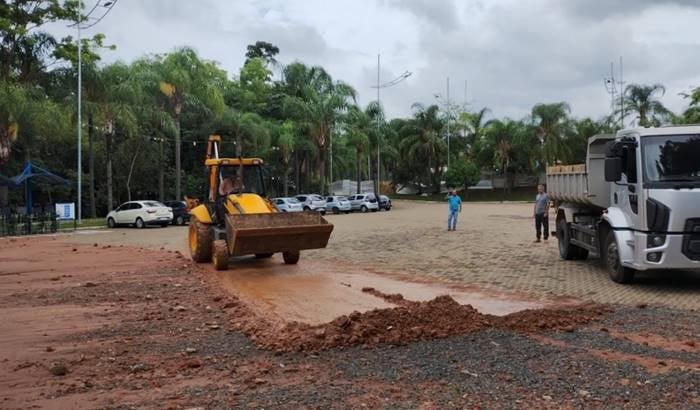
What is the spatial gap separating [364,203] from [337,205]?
9.31 feet

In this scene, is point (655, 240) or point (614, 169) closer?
point (655, 240)

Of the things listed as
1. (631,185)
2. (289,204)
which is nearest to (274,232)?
(631,185)

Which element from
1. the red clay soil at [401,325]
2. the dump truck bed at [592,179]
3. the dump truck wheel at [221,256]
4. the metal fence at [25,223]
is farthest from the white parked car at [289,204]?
the red clay soil at [401,325]

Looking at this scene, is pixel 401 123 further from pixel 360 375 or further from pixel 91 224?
pixel 360 375

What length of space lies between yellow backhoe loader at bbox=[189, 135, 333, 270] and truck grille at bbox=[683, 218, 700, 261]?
21.7 ft

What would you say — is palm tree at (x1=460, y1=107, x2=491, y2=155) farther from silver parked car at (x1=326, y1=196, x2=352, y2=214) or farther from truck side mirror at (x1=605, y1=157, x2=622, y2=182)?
truck side mirror at (x1=605, y1=157, x2=622, y2=182)

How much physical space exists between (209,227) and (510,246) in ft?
28.8

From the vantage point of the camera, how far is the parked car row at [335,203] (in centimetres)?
4544

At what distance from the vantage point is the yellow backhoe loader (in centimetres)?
1324

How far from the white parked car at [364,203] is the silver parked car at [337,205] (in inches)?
26.8

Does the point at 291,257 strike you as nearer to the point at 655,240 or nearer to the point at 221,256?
the point at 221,256

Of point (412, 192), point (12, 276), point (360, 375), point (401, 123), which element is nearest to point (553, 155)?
point (401, 123)

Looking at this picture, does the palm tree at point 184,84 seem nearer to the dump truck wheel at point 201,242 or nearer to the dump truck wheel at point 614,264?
the dump truck wheel at point 201,242

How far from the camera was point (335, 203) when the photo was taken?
50031 millimetres
